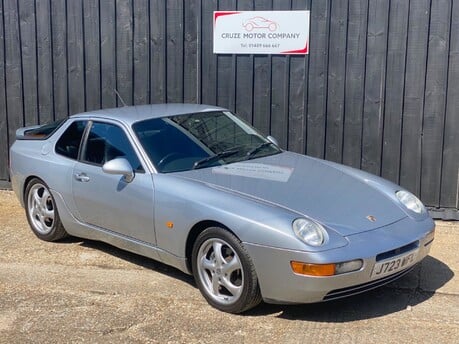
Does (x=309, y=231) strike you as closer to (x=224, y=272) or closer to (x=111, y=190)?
(x=224, y=272)

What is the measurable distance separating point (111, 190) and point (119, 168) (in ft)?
1.07

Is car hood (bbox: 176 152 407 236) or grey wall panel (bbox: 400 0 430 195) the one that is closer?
car hood (bbox: 176 152 407 236)

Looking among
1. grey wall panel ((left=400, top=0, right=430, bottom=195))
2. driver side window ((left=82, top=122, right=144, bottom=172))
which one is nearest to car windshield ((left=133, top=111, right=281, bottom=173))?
driver side window ((left=82, top=122, right=144, bottom=172))

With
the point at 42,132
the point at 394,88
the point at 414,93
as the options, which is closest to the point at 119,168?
the point at 42,132

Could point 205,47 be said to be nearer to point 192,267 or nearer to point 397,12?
point 397,12

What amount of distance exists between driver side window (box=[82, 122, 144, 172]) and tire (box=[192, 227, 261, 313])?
992 mm

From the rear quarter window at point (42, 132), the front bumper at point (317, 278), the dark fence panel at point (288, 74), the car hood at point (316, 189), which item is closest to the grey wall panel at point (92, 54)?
the dark fence panel at point (288, 74)

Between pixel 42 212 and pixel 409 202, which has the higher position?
pixel 409 202

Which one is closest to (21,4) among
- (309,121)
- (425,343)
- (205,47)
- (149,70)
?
(149,70)

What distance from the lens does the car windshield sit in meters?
5.37

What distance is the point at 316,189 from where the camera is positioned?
5.01m

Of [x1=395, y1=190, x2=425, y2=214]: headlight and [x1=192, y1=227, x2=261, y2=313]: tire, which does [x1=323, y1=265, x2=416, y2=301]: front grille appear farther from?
[x1=395, y1=190, x2=425, y2=214]: headlight

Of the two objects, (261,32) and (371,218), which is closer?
(371,218)

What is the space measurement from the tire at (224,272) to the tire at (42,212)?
206cm
